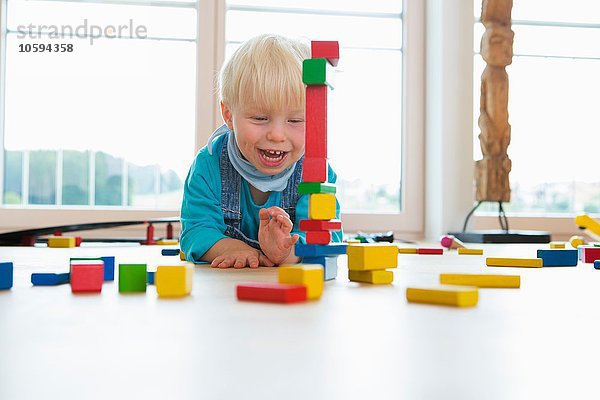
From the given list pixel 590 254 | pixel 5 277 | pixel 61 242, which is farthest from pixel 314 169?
pixel 61 242

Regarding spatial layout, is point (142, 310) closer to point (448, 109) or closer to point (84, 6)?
point (448, 109)

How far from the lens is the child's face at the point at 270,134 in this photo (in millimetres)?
1026

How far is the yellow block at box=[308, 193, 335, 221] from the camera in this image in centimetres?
75

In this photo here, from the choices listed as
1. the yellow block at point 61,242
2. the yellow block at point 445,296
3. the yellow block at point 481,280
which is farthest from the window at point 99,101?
the yellow block at point 445,296

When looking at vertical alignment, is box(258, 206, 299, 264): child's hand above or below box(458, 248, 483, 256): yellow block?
above

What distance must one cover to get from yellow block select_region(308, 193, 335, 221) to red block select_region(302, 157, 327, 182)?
0.02m

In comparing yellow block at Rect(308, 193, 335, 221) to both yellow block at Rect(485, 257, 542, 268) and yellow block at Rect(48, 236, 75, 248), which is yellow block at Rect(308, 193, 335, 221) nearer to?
yellow block at Rect(485, 257, 542, 268)

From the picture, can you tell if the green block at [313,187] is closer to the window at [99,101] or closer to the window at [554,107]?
the window at [99,101]

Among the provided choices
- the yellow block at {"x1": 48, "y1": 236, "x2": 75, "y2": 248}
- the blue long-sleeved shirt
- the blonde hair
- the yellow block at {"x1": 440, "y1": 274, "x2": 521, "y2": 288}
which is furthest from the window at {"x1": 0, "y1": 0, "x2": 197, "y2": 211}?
the yellow block at {"x1": 440, "y1": 274, "x2": 521, "y2": 288}

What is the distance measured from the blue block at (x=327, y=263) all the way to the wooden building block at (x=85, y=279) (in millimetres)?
236

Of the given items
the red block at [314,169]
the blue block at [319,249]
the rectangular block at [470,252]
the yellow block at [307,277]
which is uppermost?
the red block at [314,169]

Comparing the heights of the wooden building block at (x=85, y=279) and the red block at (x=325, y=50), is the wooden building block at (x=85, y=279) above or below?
below

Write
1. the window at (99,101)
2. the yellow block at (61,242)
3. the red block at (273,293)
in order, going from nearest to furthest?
the red block at (273,293)
the yellow block at (61,242)
the window at (99,101)

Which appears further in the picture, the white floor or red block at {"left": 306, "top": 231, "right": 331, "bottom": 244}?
red block at {"left": 306, "top": 231, "right": 331, "bottom": 244}
